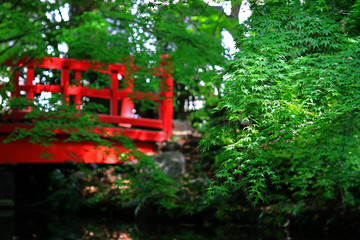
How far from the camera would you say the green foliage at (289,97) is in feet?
11.9

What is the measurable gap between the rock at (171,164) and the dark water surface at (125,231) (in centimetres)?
114

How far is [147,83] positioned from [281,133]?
3.65 m

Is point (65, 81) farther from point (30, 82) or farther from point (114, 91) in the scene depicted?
point (114, 91)

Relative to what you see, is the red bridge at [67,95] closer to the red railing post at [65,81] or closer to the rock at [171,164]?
the red railing post at [65,81]

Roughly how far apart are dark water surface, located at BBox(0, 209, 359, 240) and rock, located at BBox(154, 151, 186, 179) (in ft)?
3.75

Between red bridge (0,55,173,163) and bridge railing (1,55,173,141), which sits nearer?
bridge railing (1,55,173,141)

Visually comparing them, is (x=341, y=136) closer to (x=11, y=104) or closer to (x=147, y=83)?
(x=147, y=83)

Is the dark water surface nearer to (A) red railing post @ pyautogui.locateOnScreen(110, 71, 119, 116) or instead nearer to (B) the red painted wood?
(B) the red painted wood

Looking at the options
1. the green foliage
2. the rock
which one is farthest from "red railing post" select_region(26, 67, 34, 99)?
the green foliage

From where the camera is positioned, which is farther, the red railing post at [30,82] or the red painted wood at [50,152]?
the red painted wood at [50,152]

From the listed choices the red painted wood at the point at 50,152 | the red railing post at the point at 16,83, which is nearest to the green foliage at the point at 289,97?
the red painted wood at the point at 50,152

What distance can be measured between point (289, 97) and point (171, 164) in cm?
726

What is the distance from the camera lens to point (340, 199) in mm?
8805

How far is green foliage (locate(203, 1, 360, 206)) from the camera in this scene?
11.9 ft
